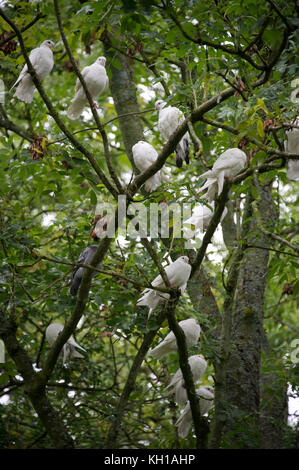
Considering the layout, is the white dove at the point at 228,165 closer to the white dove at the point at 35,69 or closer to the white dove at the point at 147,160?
the white dove at the point at 147,160

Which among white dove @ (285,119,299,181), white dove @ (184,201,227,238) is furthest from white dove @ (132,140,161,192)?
white dove @ (285,119,299,181)

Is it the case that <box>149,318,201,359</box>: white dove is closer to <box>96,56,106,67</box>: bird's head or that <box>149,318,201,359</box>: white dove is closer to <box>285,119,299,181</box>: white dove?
<box>285,119,299,181</box>: white dove

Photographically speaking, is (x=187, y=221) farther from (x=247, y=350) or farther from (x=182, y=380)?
(x=247, y=350)

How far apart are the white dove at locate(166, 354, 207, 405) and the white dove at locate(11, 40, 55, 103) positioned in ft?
6.15

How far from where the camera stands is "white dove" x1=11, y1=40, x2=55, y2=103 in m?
2.95

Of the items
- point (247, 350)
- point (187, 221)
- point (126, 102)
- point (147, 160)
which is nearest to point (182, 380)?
point (247, 350)

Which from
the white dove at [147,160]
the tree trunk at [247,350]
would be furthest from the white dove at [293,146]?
the white dove at [147,160]

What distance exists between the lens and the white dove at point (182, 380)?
9.82 feet

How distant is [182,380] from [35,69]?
2100 mm

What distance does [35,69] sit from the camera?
10.1ft

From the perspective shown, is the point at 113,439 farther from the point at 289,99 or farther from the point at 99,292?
the point at 289,99

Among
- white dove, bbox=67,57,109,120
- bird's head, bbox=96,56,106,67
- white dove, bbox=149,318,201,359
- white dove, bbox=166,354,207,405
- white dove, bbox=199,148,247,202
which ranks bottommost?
white dove, bbox=166,354,207,405

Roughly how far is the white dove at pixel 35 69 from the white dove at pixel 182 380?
1873mm

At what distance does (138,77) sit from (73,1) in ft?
3.83
